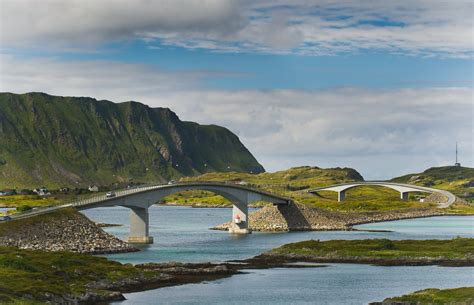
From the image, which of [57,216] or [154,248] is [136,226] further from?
[57,216]

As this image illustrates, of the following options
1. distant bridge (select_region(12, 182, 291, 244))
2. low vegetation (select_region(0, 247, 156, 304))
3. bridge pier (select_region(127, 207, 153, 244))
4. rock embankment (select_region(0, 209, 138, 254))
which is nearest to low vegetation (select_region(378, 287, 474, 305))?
low vegetation (select_region(0, 247, 156, 304))

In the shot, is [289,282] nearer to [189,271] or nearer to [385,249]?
[189,271]

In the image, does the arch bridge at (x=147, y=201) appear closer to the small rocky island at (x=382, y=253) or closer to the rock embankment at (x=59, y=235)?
the rock embankment at (x=59, y=235)

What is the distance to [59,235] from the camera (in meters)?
118

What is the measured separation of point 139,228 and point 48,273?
6841 centimetres

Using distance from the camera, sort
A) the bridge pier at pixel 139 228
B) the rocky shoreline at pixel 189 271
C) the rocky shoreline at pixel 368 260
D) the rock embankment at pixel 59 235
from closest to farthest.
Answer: the rocky shoreline at pixel 189 271 → the rocky shoreline at pixel 368 260 → the rock embankment at pixel 59 235 → the bridge pier at pixel 139 228

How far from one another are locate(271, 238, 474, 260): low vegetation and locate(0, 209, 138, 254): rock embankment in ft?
83.2

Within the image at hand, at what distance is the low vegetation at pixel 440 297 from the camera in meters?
70.4

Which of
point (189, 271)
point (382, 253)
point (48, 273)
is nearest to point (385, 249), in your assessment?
point (382, 253)

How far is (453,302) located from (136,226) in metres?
88.0

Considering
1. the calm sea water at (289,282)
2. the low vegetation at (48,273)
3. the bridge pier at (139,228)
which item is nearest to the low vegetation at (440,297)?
the calm sea water at (289,282)

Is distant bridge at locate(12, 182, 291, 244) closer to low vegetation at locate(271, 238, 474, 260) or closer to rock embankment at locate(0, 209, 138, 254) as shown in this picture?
rock embankment at locate(0, 209, 138, 254)

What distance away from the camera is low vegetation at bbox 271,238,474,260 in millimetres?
116250

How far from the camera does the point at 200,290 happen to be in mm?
84750
